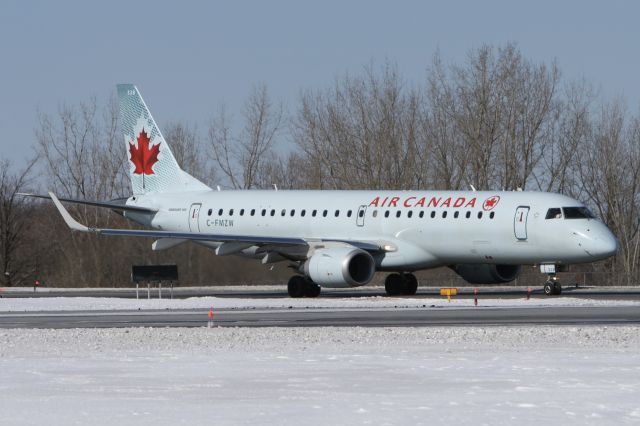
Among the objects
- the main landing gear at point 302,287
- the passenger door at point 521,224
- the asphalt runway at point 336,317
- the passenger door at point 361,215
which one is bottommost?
the asphalt runway at point 336,317

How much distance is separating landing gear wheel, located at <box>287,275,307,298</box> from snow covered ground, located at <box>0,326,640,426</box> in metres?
18.5

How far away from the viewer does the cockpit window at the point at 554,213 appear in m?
39.8

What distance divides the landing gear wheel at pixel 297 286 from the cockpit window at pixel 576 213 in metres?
8.30

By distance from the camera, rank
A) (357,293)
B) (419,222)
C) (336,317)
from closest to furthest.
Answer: (336,317), (419,222), (357,293)

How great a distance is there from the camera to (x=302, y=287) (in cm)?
4256

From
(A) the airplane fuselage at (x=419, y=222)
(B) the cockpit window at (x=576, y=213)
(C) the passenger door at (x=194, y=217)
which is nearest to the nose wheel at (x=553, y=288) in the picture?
(A) the airplane fuselage at (x=419, y=222)

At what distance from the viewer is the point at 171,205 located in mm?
47781

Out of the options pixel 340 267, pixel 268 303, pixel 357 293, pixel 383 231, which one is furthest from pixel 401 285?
pixel 268 303

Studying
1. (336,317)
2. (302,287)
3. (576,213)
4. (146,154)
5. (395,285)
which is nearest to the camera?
(336,317)

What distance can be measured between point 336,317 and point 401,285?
14.4 meters

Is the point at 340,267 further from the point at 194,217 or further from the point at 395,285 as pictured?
the point at 194,217

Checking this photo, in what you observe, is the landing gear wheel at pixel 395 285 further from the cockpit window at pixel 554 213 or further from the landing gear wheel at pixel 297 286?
the cockpit window at pixel 554 213

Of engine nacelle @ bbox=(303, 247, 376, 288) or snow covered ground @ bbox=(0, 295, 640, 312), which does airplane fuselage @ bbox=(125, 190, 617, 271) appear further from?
snow covered ground @ bbox=(0, 295, 640, 312)

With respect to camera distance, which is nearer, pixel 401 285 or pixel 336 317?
pixel 336 317
